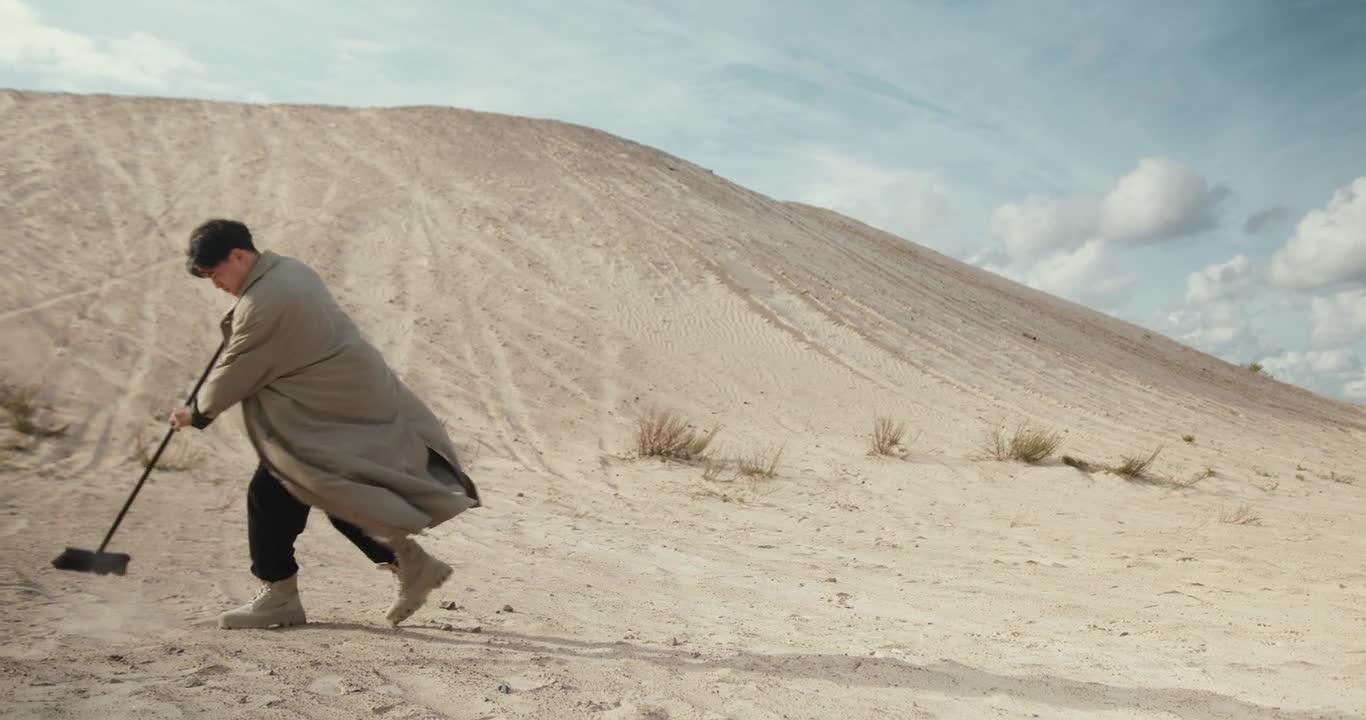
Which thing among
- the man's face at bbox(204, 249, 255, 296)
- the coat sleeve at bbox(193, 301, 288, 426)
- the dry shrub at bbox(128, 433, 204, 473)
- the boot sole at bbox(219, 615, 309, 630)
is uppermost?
the man's face at bbox(204, 249, 255, 296)

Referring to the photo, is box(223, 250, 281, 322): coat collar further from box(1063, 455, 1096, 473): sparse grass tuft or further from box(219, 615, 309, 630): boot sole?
box(1063, 455, 1096, 473): sparse grass tuft

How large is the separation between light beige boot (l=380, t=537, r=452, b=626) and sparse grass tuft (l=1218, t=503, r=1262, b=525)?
20.1 feet

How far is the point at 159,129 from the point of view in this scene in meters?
16.7

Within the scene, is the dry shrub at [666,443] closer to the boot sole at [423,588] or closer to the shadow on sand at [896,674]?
the shadow on sand at [896,674]

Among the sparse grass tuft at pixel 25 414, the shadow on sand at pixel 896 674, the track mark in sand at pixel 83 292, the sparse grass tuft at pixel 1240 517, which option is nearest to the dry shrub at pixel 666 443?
the sparse grass tuft at pixel 1240 517

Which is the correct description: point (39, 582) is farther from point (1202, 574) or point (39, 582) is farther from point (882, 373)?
point (882, 373)

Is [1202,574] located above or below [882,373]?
below

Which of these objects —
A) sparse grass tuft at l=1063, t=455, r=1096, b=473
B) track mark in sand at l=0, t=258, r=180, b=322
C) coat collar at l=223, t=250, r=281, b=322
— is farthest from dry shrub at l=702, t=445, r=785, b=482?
track mark in sand at l=0, t=258, r=180, b=322

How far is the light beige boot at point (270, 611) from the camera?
348cm

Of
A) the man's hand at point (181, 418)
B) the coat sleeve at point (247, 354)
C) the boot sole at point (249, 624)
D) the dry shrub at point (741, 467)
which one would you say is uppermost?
the coat sleeve at point (247, 354)

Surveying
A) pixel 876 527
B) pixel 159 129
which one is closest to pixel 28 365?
pixel 876 527

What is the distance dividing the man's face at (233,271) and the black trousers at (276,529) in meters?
0.65

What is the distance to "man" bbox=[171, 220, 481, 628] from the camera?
3234 millimetres

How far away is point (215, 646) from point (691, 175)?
1903 centimetres
